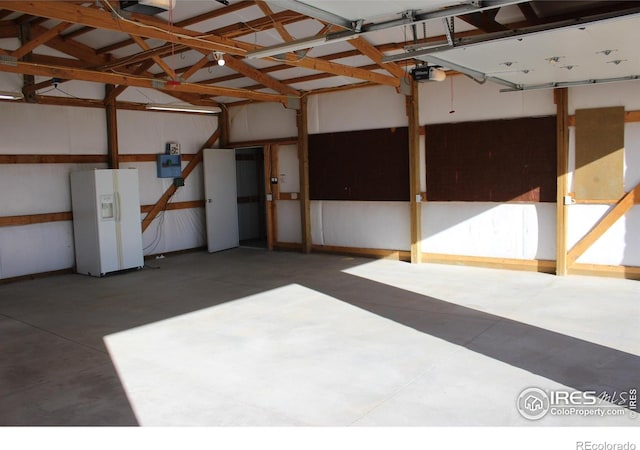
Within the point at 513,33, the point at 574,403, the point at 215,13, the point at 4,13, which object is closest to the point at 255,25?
the point at 215,13

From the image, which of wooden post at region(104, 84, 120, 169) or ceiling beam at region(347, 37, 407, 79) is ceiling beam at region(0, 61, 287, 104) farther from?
ceiling beam at region(347, 37, 407, 79)

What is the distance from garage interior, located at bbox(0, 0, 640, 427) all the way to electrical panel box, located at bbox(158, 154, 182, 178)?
0.16 feet

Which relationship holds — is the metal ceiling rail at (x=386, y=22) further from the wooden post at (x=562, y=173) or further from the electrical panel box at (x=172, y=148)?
the electrical panel box at (x=172, y=148)

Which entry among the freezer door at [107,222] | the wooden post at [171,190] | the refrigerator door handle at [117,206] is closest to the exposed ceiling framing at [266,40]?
the wooden post at [171,190]

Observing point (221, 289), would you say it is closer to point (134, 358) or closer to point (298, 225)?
point (134, 358)

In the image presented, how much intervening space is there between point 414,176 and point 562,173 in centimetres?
231


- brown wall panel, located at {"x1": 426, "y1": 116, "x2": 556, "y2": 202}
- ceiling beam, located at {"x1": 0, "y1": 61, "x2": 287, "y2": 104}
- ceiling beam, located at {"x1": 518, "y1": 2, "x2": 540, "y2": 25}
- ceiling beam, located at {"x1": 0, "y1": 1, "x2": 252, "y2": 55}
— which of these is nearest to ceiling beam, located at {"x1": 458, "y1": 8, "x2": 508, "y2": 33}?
ceiling beam, located at {"x1": 518, "y1": 2, "x2": 540, "y2": 25}

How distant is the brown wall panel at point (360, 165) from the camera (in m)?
9.36

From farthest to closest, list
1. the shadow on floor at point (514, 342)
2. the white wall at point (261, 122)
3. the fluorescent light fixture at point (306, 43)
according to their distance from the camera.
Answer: the white wall at point (261, 122) → the fluorescent light fixture at point (306, 43) → the shadow on floor at point (514, 342)

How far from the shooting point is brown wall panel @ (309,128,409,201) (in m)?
9.36

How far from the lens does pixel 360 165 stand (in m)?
9.85

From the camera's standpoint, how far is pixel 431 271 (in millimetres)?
8438

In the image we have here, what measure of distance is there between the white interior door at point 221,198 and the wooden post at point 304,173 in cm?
169
